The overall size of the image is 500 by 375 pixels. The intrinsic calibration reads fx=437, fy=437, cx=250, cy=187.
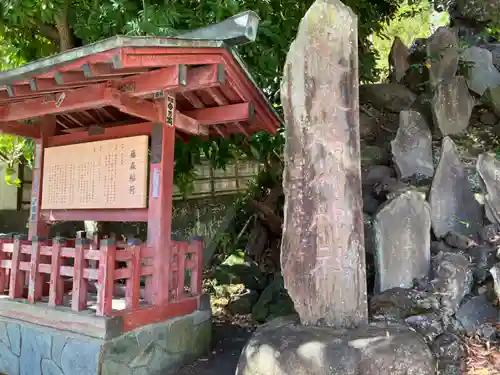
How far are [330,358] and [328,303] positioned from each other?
1.94 feet

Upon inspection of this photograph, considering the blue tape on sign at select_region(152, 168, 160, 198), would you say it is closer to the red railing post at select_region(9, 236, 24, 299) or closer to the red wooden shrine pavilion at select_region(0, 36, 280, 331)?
the red wooden shrine pavilion at select_region(0, 36, 280, 331)

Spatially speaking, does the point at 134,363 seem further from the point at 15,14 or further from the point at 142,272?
the point at 15,14

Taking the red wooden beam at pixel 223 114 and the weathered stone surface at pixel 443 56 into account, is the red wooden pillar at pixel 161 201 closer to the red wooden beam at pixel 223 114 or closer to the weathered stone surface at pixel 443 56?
the red wooden beam at pixel 223 114

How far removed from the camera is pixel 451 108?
301 inches

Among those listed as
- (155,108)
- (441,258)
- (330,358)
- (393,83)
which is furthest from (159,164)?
(393,83)

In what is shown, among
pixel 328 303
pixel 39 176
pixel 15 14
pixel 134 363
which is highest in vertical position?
pixel 15 14

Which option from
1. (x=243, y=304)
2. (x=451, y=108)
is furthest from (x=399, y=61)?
(x=243, y=304)

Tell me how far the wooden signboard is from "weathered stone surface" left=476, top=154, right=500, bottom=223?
4096 mm

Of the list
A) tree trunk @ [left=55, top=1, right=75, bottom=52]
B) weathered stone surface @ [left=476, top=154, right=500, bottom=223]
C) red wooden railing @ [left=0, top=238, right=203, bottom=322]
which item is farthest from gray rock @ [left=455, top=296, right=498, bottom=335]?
tree trunk @ [left=55, top=1, right=75, bottom=52]

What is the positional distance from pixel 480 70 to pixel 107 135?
751 centimetres

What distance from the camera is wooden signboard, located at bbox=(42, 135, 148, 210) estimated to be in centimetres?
469

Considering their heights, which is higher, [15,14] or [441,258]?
[15,14]

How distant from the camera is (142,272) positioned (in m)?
4.28

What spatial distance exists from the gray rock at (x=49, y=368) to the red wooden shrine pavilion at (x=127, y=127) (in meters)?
0.58
